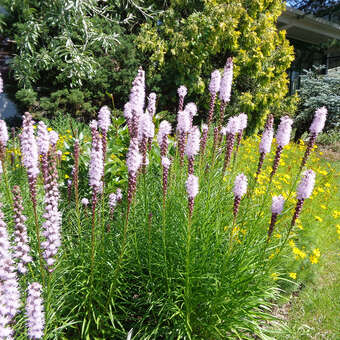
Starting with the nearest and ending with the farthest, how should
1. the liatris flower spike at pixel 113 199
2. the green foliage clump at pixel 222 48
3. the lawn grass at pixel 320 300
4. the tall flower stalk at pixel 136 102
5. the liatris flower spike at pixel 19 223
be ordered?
1. the liatris flower spike at pixel 19 223
2. the tall flower stalk at pixel 136 102
3. the liatris flower spike at pixel 113 199
4. the lawn grass at pixel 320 300
5. the green foliage clump at pixel 222 48

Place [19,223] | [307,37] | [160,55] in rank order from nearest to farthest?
[19,223] → [160,55] → [307,37]

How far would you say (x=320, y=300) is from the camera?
3523 millimetres

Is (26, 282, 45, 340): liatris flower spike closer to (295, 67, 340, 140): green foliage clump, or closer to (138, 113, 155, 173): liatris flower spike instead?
(138, 113, 155, 173): liatris flower spike

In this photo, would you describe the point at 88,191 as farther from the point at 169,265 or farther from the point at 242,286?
the point at 242,286

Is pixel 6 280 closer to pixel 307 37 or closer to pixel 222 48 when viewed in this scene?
pixel 222 48

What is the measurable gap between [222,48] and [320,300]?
7.54m

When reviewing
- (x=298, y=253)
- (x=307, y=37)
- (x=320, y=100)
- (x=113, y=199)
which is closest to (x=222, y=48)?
(x=320, y=100)

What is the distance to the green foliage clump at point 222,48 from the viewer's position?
8250mm

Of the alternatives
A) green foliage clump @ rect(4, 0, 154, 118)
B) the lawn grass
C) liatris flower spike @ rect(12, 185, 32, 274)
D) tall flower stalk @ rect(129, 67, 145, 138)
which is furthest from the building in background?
liatris flower spike @ rect(12, 185, 32, 274)

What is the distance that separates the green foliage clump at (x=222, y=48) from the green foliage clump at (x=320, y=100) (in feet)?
9.80

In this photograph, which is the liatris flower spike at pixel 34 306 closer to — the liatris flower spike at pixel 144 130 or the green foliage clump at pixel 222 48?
the liatris flower spike at pixel 144 130

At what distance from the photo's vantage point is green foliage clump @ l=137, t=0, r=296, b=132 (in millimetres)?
8250

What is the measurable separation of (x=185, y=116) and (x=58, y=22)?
573cm

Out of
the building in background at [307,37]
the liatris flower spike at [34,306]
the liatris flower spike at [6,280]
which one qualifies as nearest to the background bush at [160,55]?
the building in background at [307,37]
